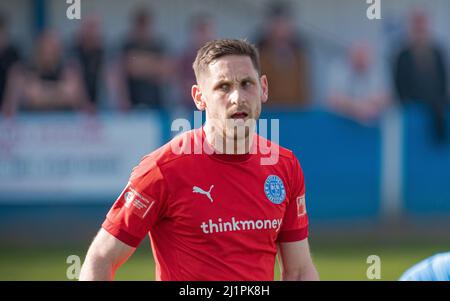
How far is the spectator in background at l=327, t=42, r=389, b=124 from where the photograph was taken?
15.3 metres

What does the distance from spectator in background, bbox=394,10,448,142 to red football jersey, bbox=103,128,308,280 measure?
10.9m

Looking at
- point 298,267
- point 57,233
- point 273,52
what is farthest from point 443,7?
point 298,267

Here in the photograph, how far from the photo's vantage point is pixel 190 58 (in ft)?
49.5

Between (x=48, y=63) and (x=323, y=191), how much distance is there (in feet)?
15.0

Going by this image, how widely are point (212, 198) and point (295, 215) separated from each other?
473 millimetres

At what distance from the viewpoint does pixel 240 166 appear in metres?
4.81

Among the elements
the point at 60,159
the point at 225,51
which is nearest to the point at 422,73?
the point at 60,159

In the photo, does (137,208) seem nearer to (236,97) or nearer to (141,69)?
(236,97)

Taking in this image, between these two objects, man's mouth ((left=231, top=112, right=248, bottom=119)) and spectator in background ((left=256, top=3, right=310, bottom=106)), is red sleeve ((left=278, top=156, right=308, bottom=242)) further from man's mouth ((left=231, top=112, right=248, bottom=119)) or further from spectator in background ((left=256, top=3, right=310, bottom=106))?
spectator in background ((left=256, top=3, right=310, bottom=106))

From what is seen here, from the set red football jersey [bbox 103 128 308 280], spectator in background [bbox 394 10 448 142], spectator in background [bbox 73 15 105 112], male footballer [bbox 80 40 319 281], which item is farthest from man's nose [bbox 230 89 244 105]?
spectator in background [bbox 394 10 448 142]

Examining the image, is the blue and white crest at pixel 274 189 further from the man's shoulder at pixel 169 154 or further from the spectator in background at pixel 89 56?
the spectator in background at pixel 89 56

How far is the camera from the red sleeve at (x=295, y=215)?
4.90 m

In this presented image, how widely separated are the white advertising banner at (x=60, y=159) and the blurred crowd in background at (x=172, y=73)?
0.27 meters
